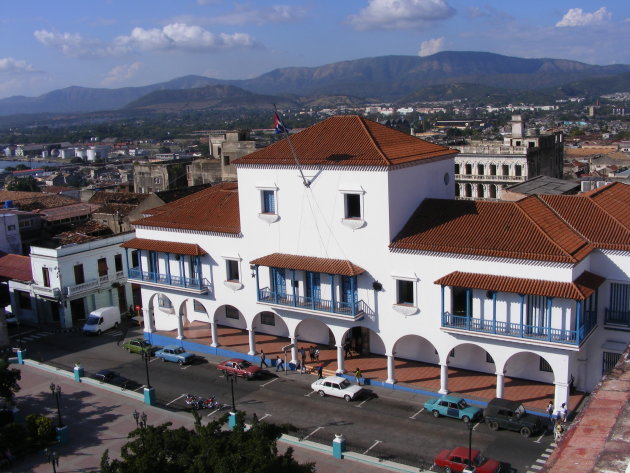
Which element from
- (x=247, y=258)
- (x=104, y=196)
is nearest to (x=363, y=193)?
(x=247, y=258)

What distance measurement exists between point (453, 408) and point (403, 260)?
7379mm

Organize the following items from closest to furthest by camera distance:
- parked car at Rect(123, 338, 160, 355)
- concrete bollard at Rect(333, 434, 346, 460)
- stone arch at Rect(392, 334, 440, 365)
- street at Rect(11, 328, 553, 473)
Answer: concrete bollard at Rect(333, 434, 346, 460) → street at Rect(11, 328, 553, 473) → stone arch at Rect(392, 334, 440, 365) → parked car at Rect(123, 338, 160, 355)

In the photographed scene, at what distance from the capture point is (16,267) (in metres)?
50.1

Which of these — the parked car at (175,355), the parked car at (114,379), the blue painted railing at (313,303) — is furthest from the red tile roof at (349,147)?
the parked car at (114,379)

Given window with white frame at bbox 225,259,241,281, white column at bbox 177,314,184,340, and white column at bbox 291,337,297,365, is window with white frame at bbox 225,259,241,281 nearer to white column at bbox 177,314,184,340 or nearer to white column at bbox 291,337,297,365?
white column at bbox 177,314,184,340

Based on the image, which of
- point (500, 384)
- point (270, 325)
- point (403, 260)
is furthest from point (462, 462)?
point (270, 325)

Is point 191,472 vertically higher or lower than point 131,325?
higher

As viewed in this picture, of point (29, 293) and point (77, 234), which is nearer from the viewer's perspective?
point (29, 293)

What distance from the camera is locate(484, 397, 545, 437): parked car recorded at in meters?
28.2

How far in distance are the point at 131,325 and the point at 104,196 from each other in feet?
93.6

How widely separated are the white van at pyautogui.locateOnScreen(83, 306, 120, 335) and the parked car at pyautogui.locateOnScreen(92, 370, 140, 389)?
8.72m

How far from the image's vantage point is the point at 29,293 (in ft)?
160

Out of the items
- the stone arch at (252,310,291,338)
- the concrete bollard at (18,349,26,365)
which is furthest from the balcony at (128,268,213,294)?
the concrete bollard at (18,349,26,365)

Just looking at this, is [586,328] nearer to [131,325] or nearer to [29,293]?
[131,325]
